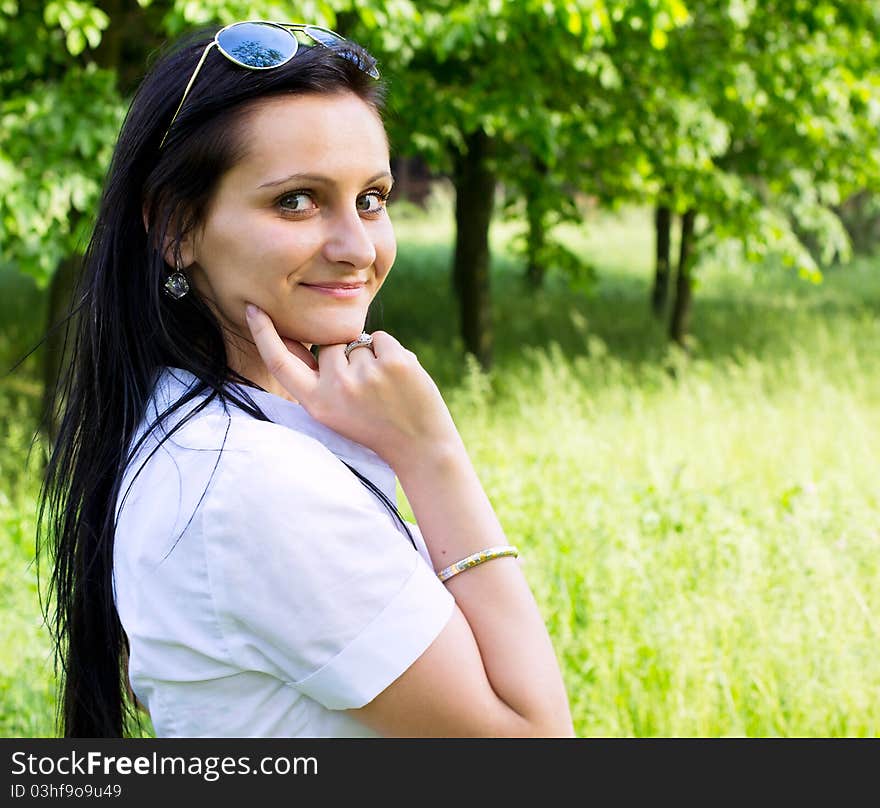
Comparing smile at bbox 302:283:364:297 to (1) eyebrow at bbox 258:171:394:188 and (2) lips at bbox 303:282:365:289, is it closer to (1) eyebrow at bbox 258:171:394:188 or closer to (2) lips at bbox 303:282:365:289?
(2) lips at bbox 303:282:365:289

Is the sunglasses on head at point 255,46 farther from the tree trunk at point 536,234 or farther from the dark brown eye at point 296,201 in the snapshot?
the tree trunk at point 536,234

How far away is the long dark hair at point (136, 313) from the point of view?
4.69 feet

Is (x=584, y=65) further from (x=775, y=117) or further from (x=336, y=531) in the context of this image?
(x=336, y=531)

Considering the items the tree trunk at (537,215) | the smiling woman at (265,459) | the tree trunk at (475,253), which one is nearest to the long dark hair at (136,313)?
the smiling woman at (265,459)

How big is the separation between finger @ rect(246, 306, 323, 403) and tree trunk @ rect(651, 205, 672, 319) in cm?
1432

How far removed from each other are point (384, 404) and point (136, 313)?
1.37 feet

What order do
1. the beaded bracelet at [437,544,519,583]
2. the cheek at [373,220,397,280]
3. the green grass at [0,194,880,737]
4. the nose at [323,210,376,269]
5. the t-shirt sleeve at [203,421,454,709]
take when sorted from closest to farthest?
the t-shirt sleeve at [203,421,454,709] → the beaded bracelet at [437,544,519,583] → the nose at [323,210,376,269] → the cheek at [373,220,397,280] → the green grass at [0,194,880,737]

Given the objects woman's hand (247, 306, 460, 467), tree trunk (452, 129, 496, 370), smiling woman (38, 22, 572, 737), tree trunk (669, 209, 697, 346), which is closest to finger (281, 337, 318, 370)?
smiling woman (38, 22, 572, 737)

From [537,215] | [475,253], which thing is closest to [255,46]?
[537,215]

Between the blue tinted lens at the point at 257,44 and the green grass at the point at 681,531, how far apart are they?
32.1 inches

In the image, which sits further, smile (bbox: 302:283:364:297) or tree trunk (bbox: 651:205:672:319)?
tree trunk (bbox: 651:205:672:319)

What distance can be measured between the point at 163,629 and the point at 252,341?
46cm

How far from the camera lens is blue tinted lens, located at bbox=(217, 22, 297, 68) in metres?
1.42
